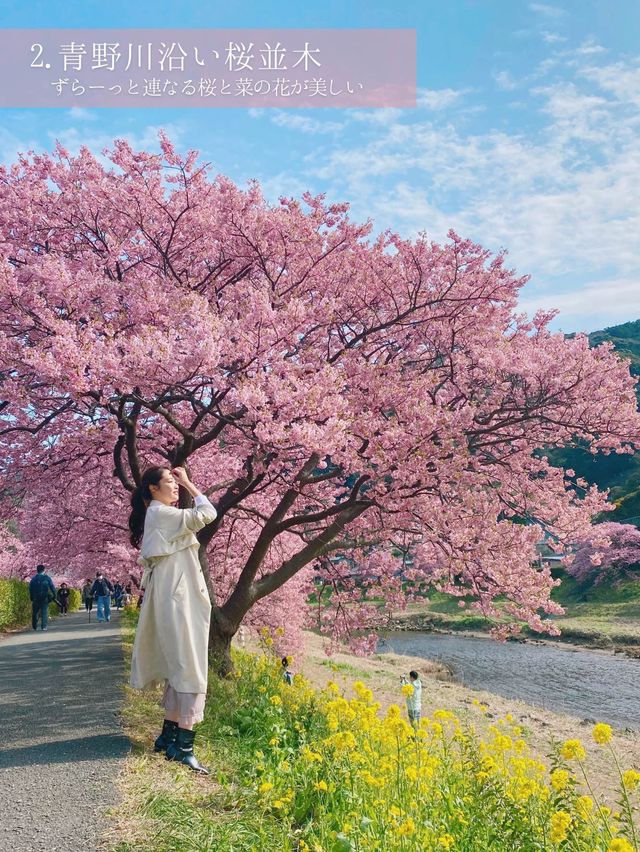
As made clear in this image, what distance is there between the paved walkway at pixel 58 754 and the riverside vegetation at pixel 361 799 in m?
0.22

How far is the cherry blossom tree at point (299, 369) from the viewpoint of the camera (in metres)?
7.43

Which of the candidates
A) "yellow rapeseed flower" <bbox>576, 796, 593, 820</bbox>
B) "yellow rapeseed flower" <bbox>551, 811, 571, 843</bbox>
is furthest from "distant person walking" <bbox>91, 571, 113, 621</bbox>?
"yellow rapeseed flower" <bbox>551, 811, 571, 843</bbox>

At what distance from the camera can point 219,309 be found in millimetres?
9555

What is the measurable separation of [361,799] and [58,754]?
2.63 meters

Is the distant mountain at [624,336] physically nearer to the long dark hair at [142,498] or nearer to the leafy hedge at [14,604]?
the leafy hedge at [14,604]

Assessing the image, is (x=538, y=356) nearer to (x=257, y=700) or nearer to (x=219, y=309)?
(x=219, y=309)

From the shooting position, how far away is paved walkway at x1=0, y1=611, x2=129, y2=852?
3.81 meters

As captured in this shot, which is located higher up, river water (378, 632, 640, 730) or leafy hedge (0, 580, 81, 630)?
leafy hedge (0, 580, 81, 630)

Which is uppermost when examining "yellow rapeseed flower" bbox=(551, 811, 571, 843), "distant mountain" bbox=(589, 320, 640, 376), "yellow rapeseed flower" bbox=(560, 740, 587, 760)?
"distant mountain" bbox=(589, 320, 640, 376)

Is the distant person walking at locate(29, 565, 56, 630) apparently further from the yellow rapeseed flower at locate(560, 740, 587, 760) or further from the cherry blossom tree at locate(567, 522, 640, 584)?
the cherry blossom tree at locate(567, 522, 640, 584)

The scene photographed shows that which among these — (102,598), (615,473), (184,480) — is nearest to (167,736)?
(184,480)

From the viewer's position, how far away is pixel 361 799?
4098 millimetres

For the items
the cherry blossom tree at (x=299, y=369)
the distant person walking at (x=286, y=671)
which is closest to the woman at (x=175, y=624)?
the cherry blossom tree at (x=299, y=369)

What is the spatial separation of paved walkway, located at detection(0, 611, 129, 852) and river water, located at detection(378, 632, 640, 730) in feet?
40.7
